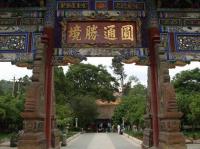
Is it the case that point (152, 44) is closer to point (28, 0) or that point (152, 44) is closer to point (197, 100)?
point (28, 0)

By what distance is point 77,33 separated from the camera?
10.6 metres

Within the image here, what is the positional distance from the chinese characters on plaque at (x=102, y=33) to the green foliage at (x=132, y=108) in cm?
2030

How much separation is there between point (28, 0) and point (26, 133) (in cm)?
455

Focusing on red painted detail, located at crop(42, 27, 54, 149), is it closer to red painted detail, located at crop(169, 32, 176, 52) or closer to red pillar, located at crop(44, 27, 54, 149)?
red pillar, located at crop(44, 27, 54, 149)

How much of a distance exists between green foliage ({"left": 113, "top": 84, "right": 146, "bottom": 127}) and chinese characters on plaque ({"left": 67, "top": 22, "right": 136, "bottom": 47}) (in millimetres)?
20304

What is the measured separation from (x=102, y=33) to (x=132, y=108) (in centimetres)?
2621

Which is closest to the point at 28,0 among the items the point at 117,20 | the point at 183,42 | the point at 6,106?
the point at 117,20

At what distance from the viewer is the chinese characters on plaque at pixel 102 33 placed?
10547 millimetres

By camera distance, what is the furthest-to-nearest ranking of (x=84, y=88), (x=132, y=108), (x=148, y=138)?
(x=84, y=88) < (x=132, y=108) < (x=148, y=138)

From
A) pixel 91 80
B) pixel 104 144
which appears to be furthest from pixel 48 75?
pixel 91 80

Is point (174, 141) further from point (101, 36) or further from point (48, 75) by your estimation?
point (48, 75)

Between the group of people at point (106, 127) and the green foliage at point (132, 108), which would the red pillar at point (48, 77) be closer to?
the green foliage at point (132, 108)

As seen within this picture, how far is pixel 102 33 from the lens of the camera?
34.8 feet

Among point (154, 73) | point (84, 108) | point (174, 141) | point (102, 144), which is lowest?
point (102, 144)
